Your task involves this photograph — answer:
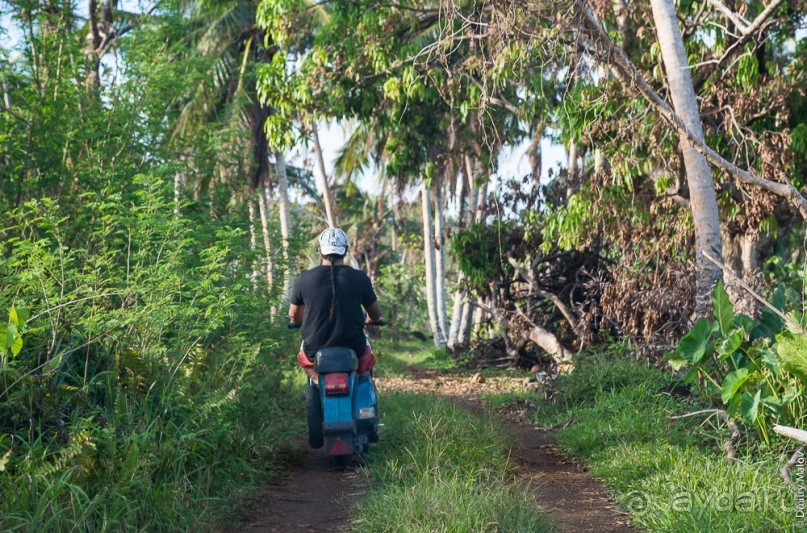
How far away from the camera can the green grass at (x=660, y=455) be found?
466 centimetres

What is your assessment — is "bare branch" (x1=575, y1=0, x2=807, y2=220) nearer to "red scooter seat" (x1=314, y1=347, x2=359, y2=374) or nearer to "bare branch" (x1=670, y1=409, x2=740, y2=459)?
"bare branch" (x1=670, y1=409, x2=740, y2=459)

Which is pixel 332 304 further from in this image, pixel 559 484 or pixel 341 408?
pixel 559 484

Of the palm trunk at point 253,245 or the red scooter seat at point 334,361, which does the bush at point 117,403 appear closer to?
the red scooter seat at point 334,361

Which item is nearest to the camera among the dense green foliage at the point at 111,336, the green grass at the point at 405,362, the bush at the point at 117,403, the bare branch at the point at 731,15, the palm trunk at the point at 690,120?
the bush at the point at 117,403

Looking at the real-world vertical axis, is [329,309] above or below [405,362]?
above

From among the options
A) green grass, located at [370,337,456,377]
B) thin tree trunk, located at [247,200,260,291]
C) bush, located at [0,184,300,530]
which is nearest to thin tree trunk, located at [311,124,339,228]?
green grass, located at [370,337,456,377]

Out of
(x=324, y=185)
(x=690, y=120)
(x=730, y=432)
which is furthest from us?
(x=324, y=185)

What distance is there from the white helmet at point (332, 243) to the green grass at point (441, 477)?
5.11 ft

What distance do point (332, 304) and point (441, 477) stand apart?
1.78m

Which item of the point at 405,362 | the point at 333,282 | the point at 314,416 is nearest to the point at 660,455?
the point at 314,416

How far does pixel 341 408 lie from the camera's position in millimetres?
6480

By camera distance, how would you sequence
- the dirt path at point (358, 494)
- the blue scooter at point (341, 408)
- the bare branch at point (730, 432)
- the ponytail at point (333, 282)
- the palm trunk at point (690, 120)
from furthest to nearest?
the palm trunk at point (690, 120) → the ponytail at point (333, 282) → the blue scooter at point (341, 408) → the bare branch at point (730, 432) → the dirt path at point (358, 494)

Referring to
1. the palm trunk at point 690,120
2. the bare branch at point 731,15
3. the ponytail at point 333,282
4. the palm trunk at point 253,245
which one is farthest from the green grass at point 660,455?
the bare branch at point 731,15

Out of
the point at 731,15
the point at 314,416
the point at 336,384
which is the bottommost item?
the point at 314,416
